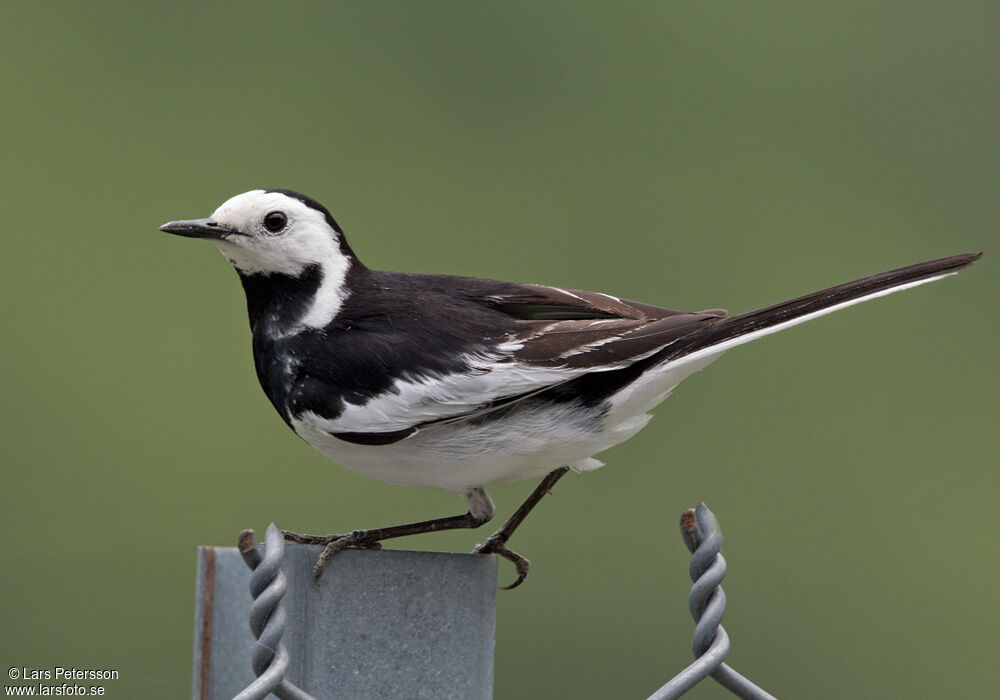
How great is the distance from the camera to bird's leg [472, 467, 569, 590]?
67.8 inches

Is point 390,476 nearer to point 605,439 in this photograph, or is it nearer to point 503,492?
point 605,439

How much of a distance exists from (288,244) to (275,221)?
40 millimetres

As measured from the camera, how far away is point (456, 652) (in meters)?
1.22

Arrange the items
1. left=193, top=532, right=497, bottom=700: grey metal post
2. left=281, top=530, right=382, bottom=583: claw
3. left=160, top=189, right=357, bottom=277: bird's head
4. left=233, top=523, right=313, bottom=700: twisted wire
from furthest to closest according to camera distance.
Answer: left=160, top=189, right=357, bottom=277: bird's head → left=281, top=530, right=382, bottom=583: claw → left=193, top=532, right=497, bottom=700: grey metal post → left=233, top=523, right=313, bottom=700: twisted wire

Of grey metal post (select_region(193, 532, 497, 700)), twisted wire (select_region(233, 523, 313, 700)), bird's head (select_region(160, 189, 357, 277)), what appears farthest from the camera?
bird's head (select_region(160, 189, 357, 277))

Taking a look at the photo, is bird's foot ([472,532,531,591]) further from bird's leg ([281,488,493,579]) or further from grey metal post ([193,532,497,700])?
grey metal post ([193,532,497,700])

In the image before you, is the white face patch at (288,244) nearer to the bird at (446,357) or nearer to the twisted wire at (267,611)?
the bird at (446,357)

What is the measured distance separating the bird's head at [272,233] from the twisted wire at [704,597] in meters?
0.85

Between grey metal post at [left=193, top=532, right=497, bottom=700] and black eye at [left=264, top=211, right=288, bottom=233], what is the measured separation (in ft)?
2.07

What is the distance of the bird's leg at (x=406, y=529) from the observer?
A: 5.06 ft

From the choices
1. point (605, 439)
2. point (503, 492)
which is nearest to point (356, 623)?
point (605, 439)

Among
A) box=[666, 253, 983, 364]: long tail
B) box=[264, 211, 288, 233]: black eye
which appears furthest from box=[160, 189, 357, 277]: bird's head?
box=[666, 253, 983, 364]: long tail

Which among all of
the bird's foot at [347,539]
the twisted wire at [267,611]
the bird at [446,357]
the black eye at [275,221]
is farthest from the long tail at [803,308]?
the twisted wire at [267,611]

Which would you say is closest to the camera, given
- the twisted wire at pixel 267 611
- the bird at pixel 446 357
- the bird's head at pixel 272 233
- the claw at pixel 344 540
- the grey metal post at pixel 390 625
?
the twisted wire at pixel 267 611
